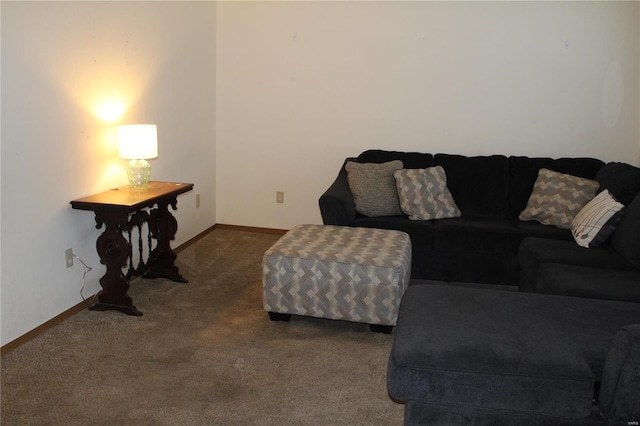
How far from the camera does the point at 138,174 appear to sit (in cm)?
382

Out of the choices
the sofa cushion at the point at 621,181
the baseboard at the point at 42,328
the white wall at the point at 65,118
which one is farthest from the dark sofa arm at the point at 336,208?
the sofa cushion at the point at 621,181

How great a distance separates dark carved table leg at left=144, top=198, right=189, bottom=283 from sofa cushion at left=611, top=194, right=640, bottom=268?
274 centimetres

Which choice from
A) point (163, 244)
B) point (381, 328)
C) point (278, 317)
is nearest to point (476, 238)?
point (381, 328)

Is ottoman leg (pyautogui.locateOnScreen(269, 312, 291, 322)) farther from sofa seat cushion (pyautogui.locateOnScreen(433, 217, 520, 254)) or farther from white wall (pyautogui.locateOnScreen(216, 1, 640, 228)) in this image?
white wall (pyautogui.locateOnScreen(216, 1, 640, 228))

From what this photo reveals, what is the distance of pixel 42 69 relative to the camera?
317 cm

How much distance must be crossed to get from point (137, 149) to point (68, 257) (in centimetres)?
75

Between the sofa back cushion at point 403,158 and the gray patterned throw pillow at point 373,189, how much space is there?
23 centimetres

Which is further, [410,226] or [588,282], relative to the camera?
[410,226]

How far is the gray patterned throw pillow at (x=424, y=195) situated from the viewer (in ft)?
14.4

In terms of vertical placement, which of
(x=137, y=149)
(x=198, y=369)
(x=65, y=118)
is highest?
(x=65, y=118)

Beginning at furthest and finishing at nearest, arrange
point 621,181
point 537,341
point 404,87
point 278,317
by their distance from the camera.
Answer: point 404,87
point 621,181
point 278,317
point 537,341

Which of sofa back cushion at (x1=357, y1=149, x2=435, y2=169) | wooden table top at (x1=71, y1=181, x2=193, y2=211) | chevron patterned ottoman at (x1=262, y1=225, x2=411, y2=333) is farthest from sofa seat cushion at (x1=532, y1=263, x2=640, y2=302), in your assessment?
wooden table top at (x1=71, y1=181, x2=193, y2=211)

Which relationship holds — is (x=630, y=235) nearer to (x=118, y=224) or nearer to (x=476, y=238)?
(x=476, y=238)

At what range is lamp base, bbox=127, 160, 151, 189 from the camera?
3.82 m
